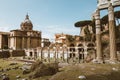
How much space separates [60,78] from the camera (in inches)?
449

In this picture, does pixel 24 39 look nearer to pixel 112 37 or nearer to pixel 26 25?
pixel 26 25

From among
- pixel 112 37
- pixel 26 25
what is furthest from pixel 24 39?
pixel 112 37

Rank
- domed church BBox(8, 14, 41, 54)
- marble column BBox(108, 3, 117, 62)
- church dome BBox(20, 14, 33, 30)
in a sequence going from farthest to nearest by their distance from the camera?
church dome BBox(20, 14, 33, 30) < domed church BBox(8, 14, 41, 54) < marble column BBox(108, 3, 117, 62)

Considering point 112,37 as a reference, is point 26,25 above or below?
above

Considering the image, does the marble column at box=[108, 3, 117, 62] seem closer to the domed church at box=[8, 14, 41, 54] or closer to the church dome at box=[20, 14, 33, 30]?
the domed church at box=[8, 14, 41, 54]

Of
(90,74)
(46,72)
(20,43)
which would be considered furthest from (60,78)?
(20,43)

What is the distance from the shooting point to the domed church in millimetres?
76125

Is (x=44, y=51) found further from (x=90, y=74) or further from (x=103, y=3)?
(x=90, y=74)

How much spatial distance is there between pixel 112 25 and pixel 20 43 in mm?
63784

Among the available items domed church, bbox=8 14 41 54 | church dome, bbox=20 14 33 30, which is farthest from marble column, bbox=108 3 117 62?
church dome, bbox=20 14 33 30

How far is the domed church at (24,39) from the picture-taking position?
250ft

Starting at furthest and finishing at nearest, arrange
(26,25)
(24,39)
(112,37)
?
(26,25) → (24,39) → (112,37)

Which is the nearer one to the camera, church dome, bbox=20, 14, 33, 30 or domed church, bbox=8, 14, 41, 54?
domed church, bbox=8, 14, 41, 54

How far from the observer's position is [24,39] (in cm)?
7850
